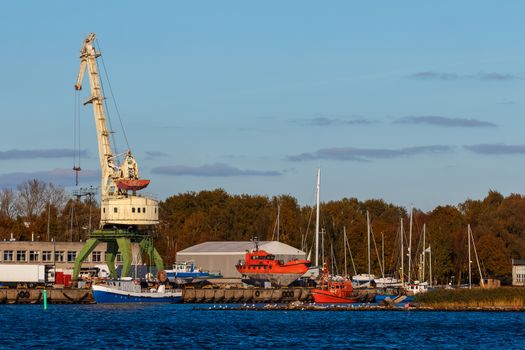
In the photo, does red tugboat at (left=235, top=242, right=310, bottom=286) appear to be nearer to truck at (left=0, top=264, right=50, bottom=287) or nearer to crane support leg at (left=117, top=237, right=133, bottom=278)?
crane support leg at (left=117, top=237, right=133, bottom=278)

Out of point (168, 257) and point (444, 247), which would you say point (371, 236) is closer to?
point (444, 247)

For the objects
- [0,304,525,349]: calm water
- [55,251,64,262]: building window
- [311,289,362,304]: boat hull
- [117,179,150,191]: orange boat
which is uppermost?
[117,179,150,191]: orange boat

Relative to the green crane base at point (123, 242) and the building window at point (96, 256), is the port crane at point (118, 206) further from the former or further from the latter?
the building window at point (96, 256)

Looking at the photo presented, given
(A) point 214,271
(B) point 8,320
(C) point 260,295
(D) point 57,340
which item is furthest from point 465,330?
(A) point 214,271

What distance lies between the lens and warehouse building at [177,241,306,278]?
164312 mm

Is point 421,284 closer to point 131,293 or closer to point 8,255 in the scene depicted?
point 131,293

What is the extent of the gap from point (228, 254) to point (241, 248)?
2032 mm

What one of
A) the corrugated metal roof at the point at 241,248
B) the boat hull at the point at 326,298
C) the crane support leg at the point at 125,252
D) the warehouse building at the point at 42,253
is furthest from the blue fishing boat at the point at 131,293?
the corrugated metal roof at the point at 241,248

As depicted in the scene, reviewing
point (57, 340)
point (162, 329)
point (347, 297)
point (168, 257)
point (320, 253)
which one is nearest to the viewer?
point (57, 340)

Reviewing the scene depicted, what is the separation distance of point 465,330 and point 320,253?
283ft

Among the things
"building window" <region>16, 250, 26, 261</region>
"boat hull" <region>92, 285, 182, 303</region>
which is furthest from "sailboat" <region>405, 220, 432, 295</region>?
"building window" <region>16, 250, 26, 261</region>

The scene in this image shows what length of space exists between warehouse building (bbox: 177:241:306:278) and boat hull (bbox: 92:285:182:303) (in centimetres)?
3158

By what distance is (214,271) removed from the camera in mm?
167125

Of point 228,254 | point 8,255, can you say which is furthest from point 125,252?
point 228,254
